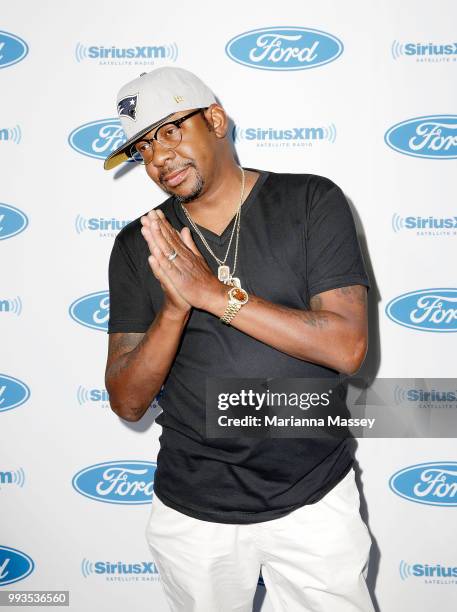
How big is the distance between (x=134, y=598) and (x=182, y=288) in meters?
1.67

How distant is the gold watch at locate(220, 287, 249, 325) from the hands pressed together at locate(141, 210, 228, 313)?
2cm

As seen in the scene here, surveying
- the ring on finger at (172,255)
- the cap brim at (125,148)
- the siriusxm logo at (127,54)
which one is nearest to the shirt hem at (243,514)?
the ring on finger at (172,255)

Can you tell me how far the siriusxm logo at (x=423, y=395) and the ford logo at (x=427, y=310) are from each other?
→ 240mm

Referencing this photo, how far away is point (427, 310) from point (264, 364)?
0.94 meters

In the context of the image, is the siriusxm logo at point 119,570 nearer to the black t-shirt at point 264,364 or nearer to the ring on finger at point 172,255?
the black t-shirt at point 264,364

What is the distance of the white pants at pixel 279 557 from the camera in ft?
5.20

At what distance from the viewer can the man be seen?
1.54m

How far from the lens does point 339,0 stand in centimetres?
213

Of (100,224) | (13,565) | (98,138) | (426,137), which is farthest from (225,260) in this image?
(13,565)

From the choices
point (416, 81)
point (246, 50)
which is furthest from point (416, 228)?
point (246, 50)

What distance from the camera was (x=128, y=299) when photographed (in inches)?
69.2

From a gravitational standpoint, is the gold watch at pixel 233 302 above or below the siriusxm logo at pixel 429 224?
below

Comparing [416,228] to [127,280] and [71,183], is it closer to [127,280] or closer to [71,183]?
[127,280]

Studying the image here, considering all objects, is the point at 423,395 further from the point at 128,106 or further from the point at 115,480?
the point at 128,106
